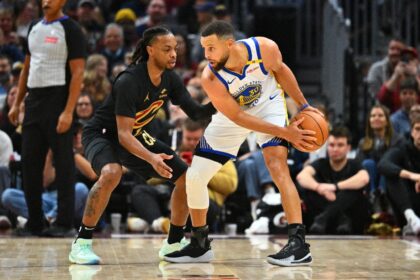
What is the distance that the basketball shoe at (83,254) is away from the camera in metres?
6.27

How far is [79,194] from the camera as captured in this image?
9273 millimetres

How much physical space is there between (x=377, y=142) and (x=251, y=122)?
14.4ft

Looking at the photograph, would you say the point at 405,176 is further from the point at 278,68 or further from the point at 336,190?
the point at 278,68

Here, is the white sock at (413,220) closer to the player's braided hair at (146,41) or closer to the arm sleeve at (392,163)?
the arm sleeve at (392,163)

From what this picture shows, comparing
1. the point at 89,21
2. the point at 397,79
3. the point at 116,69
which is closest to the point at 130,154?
the point at 116,69

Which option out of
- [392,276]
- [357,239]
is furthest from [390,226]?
[392,276]

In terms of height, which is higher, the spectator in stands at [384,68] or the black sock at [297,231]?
the spectator in stands at [384,68]

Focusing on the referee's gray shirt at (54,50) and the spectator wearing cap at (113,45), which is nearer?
the referee's gray shirt at (54,50)

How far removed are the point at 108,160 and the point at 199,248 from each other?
2.79ft

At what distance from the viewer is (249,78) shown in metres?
6.18

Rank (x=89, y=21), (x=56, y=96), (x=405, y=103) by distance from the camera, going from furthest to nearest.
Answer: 1. (x=89, y=21)
2. (x=405, y=103)
3. (x=56, y=96)

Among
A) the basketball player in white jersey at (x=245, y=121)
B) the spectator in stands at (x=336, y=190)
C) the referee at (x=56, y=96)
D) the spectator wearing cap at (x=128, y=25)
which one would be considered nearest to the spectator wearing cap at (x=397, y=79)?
the spectator in stands at (x=336, y=190)

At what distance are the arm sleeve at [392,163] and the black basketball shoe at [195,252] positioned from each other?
337 cm

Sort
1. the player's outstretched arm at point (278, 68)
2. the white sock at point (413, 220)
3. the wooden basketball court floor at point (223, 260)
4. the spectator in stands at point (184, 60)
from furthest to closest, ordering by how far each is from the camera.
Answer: the spectator in stands at point (184, 60) < the white sock at point (413, 220) < the player's outstretched arm at point (278, 68) < the wooden basketball court floor at point (223, 260)
